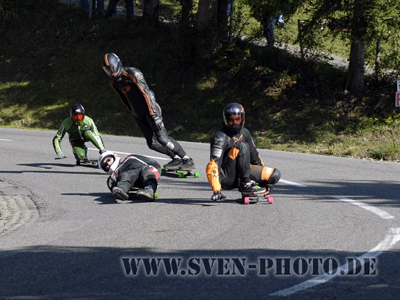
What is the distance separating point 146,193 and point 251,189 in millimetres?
1559

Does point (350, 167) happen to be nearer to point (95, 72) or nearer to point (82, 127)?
point (82, 127)

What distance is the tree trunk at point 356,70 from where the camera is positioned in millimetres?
22500

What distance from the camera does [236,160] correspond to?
1077cm

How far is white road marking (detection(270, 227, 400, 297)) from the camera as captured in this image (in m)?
6.19

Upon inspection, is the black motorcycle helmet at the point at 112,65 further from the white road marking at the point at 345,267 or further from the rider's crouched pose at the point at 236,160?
the white road marking at the point at 345,267

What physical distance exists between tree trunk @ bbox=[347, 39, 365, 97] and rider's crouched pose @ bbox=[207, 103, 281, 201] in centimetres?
1234

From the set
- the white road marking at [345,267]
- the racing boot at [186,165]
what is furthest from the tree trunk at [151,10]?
the white road marking at [345,267]

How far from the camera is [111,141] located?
66.5 ft

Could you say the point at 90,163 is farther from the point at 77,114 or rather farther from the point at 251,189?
the point at 251,189

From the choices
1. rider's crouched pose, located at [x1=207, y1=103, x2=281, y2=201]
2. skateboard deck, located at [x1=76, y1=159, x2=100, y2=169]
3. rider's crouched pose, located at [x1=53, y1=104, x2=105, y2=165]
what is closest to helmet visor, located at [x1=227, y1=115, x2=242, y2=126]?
rider's crouched pose, located at [x1=207, y1=103, x2=281, y2=201]

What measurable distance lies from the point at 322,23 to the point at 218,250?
15.7 metres

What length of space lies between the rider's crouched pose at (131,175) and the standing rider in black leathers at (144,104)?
6.06ft

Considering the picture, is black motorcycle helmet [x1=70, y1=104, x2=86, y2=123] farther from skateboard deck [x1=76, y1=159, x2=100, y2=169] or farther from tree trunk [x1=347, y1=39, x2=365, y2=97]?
tree trunk [x1=347, y1=39, x2=365, y2=97]

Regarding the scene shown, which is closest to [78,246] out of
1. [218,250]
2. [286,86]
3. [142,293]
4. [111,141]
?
[218,250]
